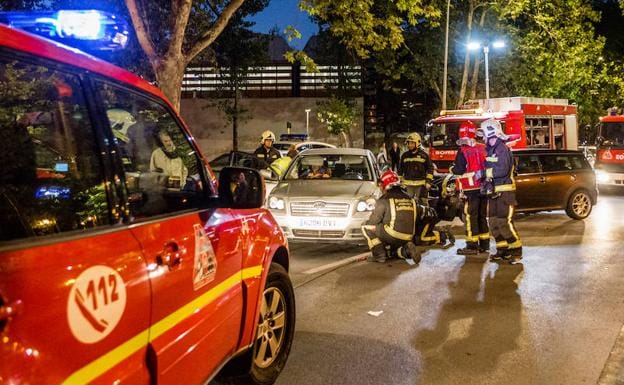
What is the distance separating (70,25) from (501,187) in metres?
6.44

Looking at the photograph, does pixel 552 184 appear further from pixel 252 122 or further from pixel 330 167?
pixel 252 122

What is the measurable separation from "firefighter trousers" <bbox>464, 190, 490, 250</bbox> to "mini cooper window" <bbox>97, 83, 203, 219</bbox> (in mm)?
6042

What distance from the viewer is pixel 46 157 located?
90.4 inches

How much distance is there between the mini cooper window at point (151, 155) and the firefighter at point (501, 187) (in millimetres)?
5687

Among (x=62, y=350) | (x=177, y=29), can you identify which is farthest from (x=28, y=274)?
(x=177, y=29)

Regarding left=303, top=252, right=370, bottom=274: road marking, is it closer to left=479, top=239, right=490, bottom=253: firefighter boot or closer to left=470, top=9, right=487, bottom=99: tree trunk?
left=479, top=239, right=490, bottom=253: firefighter boot

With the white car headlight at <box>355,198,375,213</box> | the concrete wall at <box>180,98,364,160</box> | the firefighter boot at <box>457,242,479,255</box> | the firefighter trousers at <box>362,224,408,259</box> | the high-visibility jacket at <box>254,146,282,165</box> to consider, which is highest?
A: the concrete wall at <box>180,98,364,160</box>

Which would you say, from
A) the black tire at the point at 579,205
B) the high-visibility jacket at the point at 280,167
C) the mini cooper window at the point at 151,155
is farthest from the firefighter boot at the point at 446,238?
the mini cooper window at the point at 151,155

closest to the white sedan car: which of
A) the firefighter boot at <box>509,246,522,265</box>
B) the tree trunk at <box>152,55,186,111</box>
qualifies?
the firefighter boot at <box>509,246,522,265</box>

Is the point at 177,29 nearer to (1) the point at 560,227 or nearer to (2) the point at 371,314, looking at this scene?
(2) the point at 371,314

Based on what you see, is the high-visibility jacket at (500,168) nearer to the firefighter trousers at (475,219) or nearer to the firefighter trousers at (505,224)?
the firefighter trousers at (505,224)

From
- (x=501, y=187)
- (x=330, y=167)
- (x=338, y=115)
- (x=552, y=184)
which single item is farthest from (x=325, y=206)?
(x=338, y=115)

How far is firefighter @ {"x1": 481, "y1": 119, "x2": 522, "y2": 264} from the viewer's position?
8.23 m

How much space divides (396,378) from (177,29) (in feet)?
25.9
